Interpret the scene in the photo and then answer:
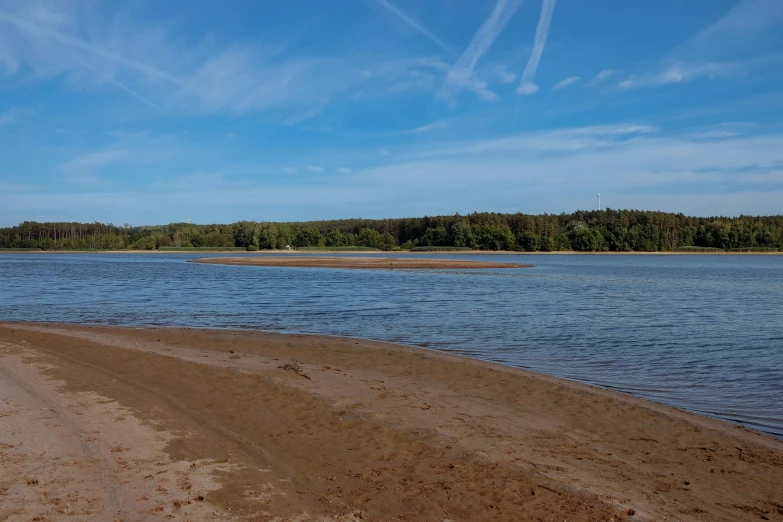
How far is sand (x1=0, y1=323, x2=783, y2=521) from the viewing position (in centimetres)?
504

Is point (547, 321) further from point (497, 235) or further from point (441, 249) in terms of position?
point (497, 235)

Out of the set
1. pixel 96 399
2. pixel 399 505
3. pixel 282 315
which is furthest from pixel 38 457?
pixel 282 315

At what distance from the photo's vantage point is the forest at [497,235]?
157250 mm

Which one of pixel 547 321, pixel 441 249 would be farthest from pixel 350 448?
pixel 441 249

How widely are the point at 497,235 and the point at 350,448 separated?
155 meters

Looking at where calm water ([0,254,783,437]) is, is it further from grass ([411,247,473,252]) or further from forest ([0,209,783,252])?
forest ([0,209,783,252])

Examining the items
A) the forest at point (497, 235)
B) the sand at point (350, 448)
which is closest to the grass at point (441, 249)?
the forest at point (497, 235)

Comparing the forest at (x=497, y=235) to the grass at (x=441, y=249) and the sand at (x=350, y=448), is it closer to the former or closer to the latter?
the grass at (x=441, y=249)

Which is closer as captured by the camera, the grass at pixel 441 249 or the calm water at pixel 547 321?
the calm water at pixel 547 321

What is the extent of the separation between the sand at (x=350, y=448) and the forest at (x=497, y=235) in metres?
144

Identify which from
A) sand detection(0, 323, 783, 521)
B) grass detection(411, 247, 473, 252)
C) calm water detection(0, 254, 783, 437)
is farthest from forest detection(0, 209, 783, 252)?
sand detection(0, 323, 783, 521)

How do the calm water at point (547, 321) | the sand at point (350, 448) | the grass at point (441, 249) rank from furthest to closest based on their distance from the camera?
the grass at point (441, 249), the calm water at point (547, 321), the sand at point (350, 448)

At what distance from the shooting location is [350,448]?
21.9 ft

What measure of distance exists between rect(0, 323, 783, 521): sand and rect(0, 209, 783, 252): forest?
14371cm
